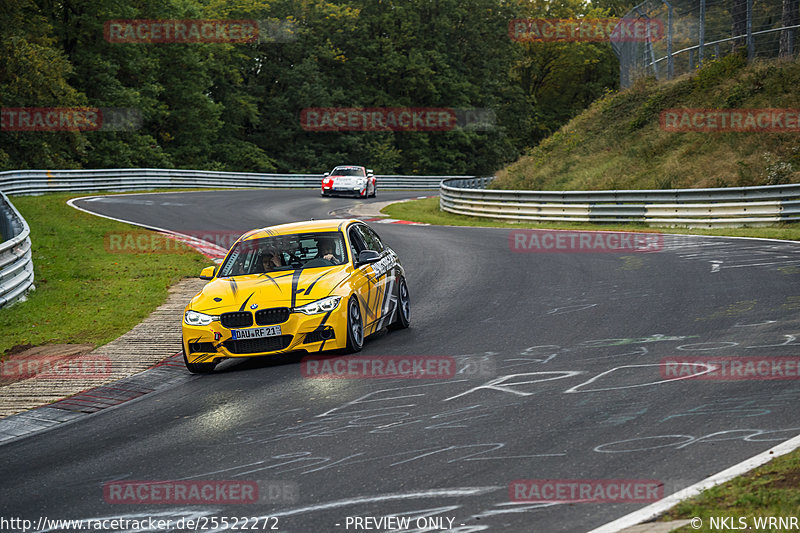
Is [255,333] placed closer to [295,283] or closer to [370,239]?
[295,283]

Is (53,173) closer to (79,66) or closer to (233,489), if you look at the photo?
(79,66)

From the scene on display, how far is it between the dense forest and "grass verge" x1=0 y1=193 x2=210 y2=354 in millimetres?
22600

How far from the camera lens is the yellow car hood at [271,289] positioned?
9.73 metres

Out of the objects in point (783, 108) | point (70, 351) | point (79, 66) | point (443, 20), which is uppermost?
point (443, 20)

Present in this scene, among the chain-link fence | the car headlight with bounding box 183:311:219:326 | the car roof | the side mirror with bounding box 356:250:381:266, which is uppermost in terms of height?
the chain-link fence

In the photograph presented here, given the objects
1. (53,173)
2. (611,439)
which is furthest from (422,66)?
(611,439)

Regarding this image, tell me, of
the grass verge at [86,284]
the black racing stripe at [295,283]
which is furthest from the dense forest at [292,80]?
the black racing stripe at [295,283]

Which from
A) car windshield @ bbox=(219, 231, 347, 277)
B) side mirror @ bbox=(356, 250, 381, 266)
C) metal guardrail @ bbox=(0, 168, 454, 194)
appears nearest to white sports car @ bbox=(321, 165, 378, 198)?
metal guardrail @ bbox=(0, 168, 454, 194)

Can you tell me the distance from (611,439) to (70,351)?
7.66 metres

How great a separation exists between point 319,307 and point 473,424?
128 inches

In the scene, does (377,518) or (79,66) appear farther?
(79,66)

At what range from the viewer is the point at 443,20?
76625mm

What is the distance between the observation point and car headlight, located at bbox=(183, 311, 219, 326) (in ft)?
31.9

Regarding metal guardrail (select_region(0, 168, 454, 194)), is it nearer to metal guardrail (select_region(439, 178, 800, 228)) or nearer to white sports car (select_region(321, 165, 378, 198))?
white sports car (select_region(321, 165, 378, 198))
